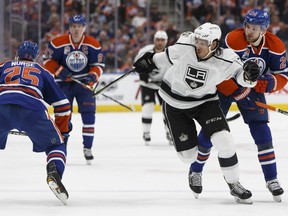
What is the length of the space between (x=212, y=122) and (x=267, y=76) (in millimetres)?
451

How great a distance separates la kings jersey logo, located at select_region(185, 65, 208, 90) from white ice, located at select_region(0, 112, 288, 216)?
0.66 metres

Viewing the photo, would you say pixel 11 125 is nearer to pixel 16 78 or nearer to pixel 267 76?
pixel 16 78

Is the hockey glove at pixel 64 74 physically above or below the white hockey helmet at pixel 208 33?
below

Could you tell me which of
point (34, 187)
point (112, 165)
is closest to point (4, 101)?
point (34, 187)

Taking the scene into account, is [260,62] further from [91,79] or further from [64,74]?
[64,74]

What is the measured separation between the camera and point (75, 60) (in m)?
6.65

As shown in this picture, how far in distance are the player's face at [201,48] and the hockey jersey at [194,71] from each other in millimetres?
27

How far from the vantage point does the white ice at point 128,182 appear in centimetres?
436

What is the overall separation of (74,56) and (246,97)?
228 cm

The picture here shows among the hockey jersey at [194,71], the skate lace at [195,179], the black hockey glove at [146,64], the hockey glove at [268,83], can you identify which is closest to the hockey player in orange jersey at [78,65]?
the skate lace at [195,179]

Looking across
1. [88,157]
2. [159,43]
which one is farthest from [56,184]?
[159,43]

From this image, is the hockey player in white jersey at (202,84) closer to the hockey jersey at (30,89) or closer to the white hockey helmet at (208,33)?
the white hockey helmet at (208,33)

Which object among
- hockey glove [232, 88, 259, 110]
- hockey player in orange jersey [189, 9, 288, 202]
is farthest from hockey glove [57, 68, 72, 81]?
hockey glove [232, 88, 259, 110]

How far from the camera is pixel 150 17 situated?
12273 mm
